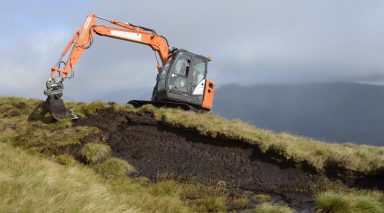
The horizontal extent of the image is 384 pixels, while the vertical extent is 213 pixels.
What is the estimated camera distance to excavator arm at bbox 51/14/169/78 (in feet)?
70.6

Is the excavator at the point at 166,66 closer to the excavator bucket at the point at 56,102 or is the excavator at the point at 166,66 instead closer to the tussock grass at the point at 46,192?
the excavator bucket at the point at 56,102

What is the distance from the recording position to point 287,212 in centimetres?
1166

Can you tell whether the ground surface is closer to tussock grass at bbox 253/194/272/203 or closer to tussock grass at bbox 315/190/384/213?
tussock grass at bbox 253/194/272/203

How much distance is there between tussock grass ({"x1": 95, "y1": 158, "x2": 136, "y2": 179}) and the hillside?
3 cm

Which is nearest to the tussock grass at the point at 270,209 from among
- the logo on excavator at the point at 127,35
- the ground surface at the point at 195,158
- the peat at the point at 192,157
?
the ground surface at the point at 195,158

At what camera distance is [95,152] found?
17062 millimetres

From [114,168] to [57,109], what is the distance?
5675 millimetres

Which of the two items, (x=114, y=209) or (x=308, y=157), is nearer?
(x=114, y=209)

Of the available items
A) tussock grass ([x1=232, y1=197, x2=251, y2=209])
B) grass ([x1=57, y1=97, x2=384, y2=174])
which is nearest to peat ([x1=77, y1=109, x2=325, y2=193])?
grass ([x1=57, y1=97, x2=384, y2=174])

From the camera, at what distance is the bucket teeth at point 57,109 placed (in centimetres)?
2034

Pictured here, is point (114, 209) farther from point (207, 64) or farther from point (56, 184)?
point (207, 64)

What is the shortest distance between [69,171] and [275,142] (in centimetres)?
811

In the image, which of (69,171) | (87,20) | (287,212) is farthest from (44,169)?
(87,20)

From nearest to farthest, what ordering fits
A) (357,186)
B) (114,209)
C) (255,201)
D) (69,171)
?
(114,209)
(69,171)
(255,201)
(357,186)
